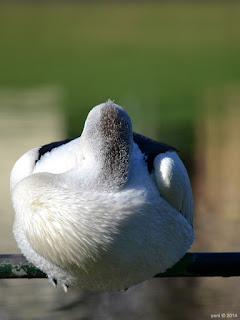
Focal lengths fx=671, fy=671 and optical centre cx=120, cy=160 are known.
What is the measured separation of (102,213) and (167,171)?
0.24m

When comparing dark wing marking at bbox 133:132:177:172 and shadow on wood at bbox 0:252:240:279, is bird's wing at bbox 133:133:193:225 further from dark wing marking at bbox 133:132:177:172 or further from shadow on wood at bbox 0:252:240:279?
shadow on wood at bbox 0:252:240:279

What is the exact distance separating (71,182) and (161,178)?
25cm

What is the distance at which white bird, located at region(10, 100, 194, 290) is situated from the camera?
1.44 meters

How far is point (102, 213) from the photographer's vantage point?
1.44 metres

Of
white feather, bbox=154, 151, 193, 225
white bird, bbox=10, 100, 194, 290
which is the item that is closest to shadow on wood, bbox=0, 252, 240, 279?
white bird, bbox=10, 100, 194, 290

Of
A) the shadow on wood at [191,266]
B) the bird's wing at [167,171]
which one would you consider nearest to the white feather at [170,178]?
the bird's wing at [167,171]

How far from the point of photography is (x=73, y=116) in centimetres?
1045

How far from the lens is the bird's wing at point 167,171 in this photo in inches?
63.4

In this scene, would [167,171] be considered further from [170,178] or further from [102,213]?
[102,213]

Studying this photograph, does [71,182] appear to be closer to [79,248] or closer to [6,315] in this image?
[79,248]

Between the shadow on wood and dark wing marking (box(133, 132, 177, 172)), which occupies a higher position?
dark wing marking (box(133, 132, 177, 172))

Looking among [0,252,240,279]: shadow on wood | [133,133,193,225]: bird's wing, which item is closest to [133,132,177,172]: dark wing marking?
[133,133,193,225]: bird's wing

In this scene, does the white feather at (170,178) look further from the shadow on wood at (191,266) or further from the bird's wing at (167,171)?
the shadow on wood at (191,266)

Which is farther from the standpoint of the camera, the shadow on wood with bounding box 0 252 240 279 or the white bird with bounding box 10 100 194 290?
the shadow on wood with bounding box 0 252 240 279
